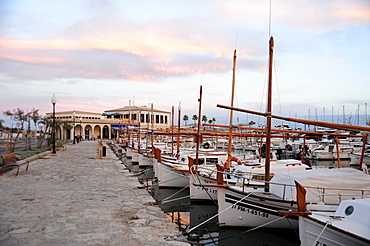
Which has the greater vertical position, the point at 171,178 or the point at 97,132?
the point at 97,132

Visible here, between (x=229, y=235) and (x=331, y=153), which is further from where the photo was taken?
(x=331, y=153)

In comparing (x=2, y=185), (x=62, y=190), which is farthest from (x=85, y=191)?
(x=2, y=185)

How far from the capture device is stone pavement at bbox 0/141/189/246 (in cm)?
712

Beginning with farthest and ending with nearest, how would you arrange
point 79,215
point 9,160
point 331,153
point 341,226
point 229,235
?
point 331,153 < point 9,160 < point 229,235 < point 79,215 < point 341,226

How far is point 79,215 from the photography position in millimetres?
8852

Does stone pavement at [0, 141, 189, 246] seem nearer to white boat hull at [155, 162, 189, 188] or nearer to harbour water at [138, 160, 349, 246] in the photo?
harbour water at [138, 160, 349, 246]

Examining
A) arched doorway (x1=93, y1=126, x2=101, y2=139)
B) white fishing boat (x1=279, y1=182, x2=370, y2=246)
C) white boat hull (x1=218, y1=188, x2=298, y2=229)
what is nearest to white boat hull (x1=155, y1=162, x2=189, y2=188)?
white boat hull (x1=218, y1=188, x2=298, y2=229)

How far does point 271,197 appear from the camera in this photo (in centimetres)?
1024

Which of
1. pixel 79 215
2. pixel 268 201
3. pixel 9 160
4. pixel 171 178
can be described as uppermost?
pixel 9 160

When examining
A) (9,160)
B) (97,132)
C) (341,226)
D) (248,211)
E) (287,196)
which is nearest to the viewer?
(341,226)

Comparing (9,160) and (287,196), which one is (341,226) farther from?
(9,160)

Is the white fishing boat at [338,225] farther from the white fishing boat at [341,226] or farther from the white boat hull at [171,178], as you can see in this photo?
the white boat hull at [171,178]

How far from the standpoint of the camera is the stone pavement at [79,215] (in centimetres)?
712

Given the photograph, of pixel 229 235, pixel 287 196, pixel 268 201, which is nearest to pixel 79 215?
pixel 229 235
